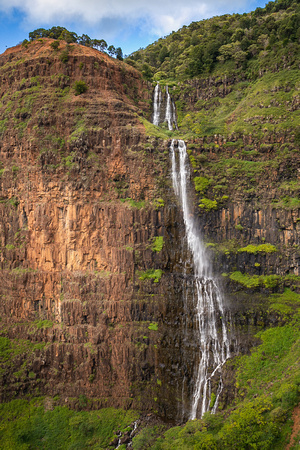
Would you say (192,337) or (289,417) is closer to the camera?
(289,417)

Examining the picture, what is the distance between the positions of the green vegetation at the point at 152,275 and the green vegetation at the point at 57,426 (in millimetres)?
9681

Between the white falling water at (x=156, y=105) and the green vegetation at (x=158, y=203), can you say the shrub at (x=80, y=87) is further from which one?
the green vegetation at (x=158, y=203)

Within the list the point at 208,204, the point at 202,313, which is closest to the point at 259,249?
the point at 208,204

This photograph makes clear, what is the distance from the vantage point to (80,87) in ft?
97.7

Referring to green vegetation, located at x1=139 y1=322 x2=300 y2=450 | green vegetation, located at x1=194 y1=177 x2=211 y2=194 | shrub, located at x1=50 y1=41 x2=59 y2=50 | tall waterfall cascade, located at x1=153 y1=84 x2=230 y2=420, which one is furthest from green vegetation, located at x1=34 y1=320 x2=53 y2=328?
shrub, located at x1=50 y1=41 x2=59 y2=50

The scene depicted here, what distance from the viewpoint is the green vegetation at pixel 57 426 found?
74.3ft

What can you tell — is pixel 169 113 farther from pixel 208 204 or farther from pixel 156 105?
pixel 208 204

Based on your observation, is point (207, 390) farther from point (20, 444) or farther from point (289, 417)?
point (20, 444)

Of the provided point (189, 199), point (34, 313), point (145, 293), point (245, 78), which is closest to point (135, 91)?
point (245, 78)

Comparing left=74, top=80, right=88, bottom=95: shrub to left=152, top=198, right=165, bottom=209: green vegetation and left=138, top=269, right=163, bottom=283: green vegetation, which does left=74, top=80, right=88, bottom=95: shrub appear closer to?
left=152, top=198, right=165, bottom=209: green vegetation

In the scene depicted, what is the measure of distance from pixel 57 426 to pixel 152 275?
41.9 feet

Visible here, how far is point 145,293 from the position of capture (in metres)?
25.8

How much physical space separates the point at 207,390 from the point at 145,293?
8.06 m

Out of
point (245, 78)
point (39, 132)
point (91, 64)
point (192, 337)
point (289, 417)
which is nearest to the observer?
point (289, 417)
